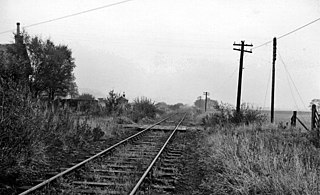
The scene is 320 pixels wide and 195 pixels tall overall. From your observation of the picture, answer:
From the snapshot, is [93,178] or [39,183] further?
[93,178]

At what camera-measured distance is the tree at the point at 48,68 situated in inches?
1447

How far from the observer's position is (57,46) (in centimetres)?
4291

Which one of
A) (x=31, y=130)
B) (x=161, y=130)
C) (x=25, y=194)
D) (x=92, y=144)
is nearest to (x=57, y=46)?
(x=161, y=130)

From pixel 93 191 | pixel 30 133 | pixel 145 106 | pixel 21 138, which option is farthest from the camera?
pixel 145 106

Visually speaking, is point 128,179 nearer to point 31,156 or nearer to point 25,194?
point 25,194

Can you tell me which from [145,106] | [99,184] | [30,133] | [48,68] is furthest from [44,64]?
[99,184]

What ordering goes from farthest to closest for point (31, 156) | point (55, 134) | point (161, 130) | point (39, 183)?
1. point (161, 130)
2. point (55, 134)
3. point (31, 156)
4. point (39, 183)

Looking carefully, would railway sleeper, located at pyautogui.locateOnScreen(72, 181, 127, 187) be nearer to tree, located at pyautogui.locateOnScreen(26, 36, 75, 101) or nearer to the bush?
the bush

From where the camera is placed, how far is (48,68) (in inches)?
1499

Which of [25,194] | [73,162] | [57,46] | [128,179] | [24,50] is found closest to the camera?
[25,194]

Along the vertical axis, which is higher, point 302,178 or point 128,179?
point 302,178

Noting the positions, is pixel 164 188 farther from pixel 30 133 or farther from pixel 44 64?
pixel 44 64

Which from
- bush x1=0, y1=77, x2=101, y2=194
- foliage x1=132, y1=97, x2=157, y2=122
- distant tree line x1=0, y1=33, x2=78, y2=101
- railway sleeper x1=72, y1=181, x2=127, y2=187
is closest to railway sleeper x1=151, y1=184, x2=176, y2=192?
railway sleeper x1=72, y1=181, x2=127, y2=187

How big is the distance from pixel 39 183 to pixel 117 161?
2.78 m
